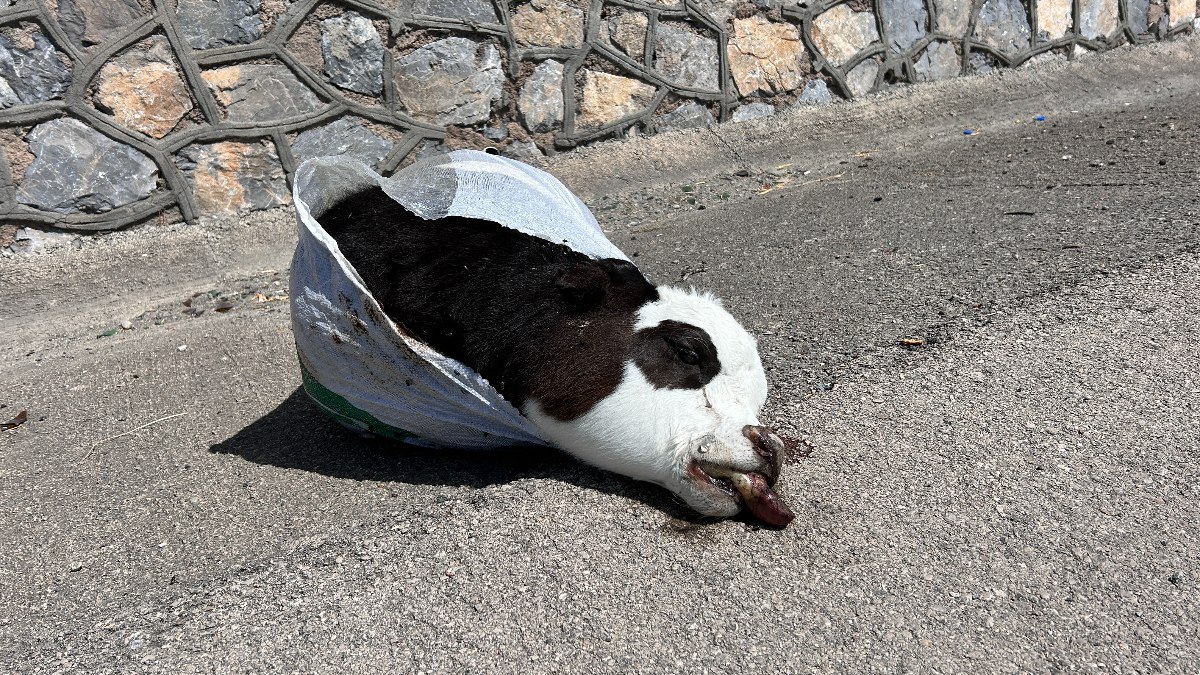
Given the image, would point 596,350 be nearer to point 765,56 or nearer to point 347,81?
point 347,81

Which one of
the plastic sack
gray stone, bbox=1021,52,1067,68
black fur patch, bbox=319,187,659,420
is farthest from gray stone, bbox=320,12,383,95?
gray stone, bbox=1021,52,1067,68

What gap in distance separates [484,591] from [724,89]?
14.8ft

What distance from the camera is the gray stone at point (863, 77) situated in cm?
614

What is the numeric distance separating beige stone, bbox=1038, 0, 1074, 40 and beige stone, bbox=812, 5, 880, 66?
1.70 metres

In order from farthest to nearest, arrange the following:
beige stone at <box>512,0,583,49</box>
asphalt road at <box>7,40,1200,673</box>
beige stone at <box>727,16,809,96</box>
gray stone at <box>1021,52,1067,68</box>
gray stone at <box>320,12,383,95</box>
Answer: gray stone at <box>1021,52,1067,68</box> → beige stone at <box>727,16,809,96</box> → beige stone at <box>512,0,583,49</box> → gray stone at <box>320,12,383,95</box> → asphalt road at <box>7,40,1200,673</box>

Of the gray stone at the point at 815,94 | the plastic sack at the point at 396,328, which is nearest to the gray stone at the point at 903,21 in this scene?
the gray stone at the point at 815,94

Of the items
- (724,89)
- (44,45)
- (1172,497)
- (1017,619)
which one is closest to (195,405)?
(44,45)

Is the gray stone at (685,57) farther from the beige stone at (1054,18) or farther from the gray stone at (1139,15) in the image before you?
the gray stone at (1139,15)

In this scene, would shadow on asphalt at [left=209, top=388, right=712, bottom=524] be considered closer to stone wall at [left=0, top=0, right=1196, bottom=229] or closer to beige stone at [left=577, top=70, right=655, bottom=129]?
stone wall at [left=0, top=0, right=1196, bottom=229]

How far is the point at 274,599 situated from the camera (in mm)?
1849

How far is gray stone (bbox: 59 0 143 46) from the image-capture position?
412cm

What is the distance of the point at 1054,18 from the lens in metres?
7.04

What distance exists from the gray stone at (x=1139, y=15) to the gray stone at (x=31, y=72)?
7.68 meters

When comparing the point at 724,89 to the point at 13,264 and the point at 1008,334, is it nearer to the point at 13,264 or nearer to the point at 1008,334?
the point at 1008,334
